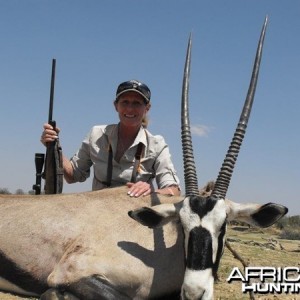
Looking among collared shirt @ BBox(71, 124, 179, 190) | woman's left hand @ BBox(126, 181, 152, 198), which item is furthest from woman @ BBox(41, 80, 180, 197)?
woman's left hand @ BBox(126, 181, 152, 198)

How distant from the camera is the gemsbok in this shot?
4305 millimetres

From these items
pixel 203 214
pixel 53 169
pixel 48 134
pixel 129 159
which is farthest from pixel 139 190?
pixel 48 134

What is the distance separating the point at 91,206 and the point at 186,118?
1317mm

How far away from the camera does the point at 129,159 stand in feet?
21.5

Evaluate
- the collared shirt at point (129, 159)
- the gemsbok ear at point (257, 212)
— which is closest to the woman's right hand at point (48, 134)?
the collared shirt at point (129, 159)

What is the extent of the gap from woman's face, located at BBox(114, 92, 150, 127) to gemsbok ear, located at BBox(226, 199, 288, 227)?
2.09m

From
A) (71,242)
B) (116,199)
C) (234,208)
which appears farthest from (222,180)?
(71,242)

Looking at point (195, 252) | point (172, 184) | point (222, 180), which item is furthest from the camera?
point (172, 184)

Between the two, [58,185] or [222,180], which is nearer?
[222,180]

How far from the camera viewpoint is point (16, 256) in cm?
508

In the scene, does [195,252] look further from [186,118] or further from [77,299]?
[186,118]

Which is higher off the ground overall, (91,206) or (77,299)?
(91,206)

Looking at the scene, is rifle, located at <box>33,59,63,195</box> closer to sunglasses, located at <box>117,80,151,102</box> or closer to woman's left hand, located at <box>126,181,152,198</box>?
sunglasses, located at <box>117,80,151,102</box>

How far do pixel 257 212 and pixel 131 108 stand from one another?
2394mm
